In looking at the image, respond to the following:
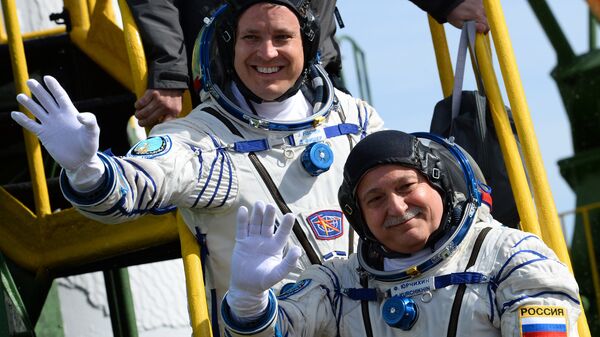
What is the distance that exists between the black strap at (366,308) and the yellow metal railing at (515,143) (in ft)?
1.88

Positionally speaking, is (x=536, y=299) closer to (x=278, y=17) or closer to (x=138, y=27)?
(x=278, y=17)

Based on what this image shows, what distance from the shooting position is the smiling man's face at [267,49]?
12.0ft

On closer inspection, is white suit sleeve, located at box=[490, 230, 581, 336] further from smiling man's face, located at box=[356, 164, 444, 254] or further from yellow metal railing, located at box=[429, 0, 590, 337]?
yellow metal railing, located at box=[429, 0, 590, 337]

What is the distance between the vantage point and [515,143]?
147 inches

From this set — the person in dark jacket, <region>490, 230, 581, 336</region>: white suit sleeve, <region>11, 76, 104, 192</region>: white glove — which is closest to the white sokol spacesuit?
the person in dark jacket

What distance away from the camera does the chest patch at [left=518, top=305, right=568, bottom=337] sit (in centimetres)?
287

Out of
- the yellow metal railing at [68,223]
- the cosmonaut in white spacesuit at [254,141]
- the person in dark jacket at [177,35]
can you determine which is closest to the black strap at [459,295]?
the cosmonaut in white spacesuit at [254,141]

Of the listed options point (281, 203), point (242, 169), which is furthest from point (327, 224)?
point (242, 169)

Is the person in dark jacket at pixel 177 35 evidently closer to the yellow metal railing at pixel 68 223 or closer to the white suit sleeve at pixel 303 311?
the yellow metal railing at pixel 68 223

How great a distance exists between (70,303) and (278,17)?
8.56ft

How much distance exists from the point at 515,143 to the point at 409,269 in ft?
2.67

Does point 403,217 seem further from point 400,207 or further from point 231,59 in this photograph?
point 231,59

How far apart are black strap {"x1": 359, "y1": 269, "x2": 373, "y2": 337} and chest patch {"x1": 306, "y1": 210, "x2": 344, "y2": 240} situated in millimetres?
441

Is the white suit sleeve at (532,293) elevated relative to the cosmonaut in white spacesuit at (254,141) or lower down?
lower down
